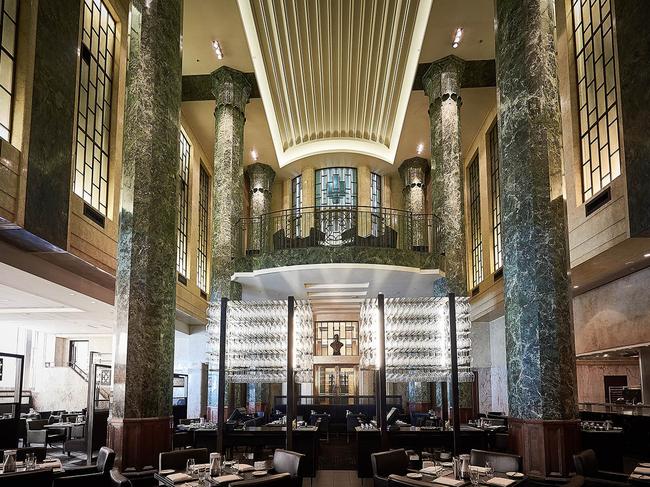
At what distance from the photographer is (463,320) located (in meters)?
7.41

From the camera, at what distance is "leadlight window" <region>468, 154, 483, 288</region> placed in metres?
18.7

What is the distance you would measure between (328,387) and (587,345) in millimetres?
11938

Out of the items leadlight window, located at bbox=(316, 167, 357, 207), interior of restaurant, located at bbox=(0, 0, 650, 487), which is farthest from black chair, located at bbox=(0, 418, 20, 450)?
leadlight window, located at bbox=(316, 167, 357, 207)

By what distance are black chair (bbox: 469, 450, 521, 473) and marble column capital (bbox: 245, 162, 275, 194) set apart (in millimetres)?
16901

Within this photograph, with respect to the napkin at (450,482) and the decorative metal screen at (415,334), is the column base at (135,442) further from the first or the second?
the napkin at (450,482)

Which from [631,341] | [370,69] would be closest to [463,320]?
[631,341]

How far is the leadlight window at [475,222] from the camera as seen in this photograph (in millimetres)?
18734

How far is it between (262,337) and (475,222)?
1317 centimetres

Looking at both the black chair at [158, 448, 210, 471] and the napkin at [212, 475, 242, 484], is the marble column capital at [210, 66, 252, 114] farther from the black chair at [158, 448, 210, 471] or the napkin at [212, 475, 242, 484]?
the napkin at [212, 475, 242, 484]

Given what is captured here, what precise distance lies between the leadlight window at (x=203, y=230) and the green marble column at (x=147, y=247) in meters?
11.7

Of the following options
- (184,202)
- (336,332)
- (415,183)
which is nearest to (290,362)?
(184,202)

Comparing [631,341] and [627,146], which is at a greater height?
[627,146]

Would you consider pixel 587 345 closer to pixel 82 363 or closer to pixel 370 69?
pixel 370 69

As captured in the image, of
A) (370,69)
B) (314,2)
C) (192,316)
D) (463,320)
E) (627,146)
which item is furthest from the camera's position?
(192,316)
